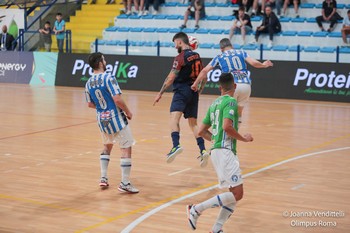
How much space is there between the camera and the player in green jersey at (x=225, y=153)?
7254mm

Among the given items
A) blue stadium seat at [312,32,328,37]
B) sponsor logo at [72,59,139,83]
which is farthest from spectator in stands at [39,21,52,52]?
blue stadium seat at [312,32,328,37]

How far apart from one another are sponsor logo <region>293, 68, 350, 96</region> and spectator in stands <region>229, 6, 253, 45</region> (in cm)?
394

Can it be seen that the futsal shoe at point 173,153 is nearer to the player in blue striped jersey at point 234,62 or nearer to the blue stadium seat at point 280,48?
the player in blue striped jersey at point 234,62

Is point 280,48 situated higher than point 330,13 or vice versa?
point 330,13

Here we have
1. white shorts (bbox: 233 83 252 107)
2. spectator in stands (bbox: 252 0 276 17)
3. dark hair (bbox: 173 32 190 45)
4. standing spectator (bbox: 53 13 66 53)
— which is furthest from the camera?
standing spectator (bbox: 53 13 66 53)

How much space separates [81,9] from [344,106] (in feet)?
50.8

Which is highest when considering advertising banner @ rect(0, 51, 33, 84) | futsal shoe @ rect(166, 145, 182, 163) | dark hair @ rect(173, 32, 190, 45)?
dark hair @ rect(173, 32, 190, 45)

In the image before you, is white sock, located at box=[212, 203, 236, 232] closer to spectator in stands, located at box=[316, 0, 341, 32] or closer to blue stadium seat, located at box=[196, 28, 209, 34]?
spectator in stands, located at box=[316, 0, 341, 32]

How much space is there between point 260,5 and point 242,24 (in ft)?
4.53

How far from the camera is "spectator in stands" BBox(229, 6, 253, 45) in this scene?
85.9 ft

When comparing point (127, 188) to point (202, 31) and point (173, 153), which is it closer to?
point (173, 153)

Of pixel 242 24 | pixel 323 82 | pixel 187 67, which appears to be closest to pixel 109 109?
pixel 187 67

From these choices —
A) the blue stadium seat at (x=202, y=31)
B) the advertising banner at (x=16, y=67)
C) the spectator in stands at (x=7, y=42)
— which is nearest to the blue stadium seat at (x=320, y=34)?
the blue stadium seat at (x=202, y=31)

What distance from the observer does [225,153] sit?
24.2 feet
